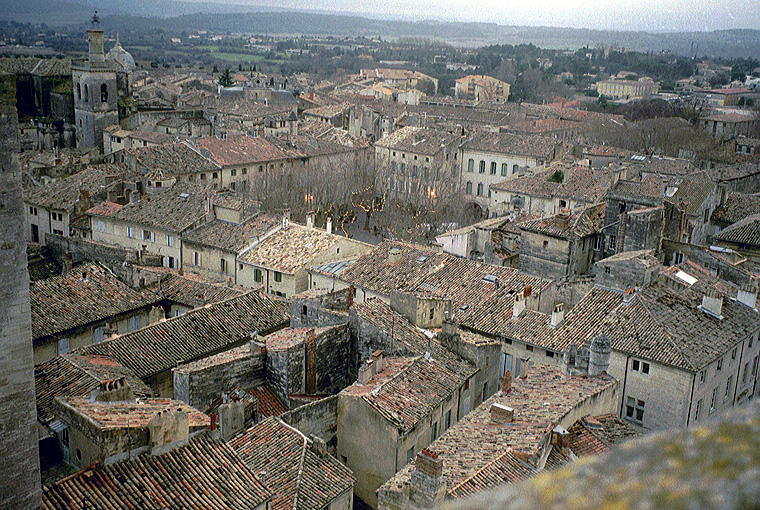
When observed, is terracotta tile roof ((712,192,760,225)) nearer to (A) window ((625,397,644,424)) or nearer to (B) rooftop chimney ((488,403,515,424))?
(A) window ((625,397,644,424))

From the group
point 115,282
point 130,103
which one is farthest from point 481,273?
point 130,103

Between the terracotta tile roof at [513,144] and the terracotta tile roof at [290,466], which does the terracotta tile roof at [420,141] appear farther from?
the terracotta tile roof at [290,466]

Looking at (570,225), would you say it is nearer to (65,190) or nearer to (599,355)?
(599,355)

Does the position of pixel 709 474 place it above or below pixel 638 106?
above

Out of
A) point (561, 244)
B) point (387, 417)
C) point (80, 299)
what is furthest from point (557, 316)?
point (80, 299)

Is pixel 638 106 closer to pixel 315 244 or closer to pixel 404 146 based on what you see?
pixel 404 146

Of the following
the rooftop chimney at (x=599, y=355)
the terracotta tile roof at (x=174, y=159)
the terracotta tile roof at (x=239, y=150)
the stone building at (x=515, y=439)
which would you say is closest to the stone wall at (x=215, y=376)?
the stone building at (x=515, y=439)

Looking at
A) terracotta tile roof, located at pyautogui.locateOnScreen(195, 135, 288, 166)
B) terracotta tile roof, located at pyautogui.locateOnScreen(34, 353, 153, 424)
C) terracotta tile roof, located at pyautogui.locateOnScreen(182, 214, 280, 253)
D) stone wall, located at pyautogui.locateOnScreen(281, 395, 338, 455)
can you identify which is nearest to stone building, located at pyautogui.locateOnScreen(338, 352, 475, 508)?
stone wall, located at pyautogui.locateOnScreen(281, 395, 338, 455)

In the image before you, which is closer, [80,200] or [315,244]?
[315,244]
